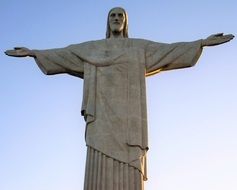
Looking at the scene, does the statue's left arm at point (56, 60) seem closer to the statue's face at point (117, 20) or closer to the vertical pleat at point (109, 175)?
the statue's face at point (117, 20)

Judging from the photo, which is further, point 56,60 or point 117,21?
point 117,21

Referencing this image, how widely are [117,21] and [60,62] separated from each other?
77.5 inches

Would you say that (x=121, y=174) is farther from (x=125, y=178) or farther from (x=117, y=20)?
(x=117, y=20)

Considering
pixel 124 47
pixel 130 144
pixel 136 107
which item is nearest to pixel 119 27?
pixel 124 47

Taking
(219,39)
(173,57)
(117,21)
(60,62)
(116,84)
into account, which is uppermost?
(117,21)

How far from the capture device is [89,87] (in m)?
13.5

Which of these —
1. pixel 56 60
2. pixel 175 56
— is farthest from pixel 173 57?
pixel 56 60

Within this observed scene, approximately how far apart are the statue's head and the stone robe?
36 centimetres

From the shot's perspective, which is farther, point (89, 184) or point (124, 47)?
point (124, 47)

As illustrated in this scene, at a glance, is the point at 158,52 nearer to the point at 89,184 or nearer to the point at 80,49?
the point at 80,49

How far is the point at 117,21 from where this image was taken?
47.6ft

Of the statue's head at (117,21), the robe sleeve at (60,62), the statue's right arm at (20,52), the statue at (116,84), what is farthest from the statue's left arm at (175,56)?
the statue's right arm at (20,52)

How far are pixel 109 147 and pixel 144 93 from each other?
1802mm

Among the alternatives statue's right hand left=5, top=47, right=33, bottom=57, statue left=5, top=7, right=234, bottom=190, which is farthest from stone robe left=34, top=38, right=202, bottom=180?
statue's right hand left=5, top=47, right=33, bottom=57
